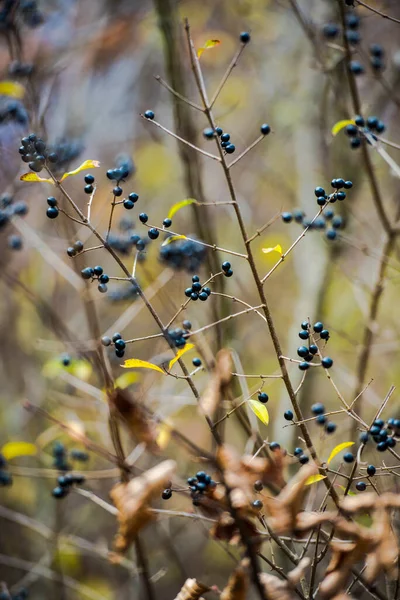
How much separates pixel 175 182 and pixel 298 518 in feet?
19.5

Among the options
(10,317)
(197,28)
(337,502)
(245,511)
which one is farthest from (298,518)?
(197,28)

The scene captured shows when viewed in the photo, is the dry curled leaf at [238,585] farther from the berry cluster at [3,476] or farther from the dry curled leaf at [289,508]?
the berry cluster at [3,476]

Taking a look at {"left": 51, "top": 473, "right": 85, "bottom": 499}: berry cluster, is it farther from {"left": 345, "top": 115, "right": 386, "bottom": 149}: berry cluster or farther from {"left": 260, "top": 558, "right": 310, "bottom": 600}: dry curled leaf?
{"left": 345, "top": 115, "right": 386, "bottom": 149}: berry cluster

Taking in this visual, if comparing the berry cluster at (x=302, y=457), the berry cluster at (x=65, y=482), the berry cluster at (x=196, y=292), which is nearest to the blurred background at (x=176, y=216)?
the berry cluster at (x=65, y=482)

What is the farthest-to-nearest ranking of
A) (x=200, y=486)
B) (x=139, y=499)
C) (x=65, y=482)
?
(x=65, y=482), (x=200, y=486), (x=139, y=499)

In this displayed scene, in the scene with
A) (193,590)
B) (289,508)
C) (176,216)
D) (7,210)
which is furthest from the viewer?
(176,216)

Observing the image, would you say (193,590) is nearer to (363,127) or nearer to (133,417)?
(133,417)

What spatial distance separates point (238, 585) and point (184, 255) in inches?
91.9

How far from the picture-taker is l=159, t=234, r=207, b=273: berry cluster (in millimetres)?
3480

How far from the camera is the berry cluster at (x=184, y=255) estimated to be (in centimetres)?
348

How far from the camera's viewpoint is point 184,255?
11.5 ft

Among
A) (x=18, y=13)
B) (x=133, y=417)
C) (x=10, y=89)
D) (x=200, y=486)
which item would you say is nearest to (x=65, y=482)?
(x=200, y=486)

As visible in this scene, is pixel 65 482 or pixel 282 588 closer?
pixel 282 588

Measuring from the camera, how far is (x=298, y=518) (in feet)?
4.85
